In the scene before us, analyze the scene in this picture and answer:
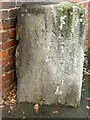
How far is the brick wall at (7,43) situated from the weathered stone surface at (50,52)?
0.42ft

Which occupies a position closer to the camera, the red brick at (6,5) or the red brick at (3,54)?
the red brick at (6,5)

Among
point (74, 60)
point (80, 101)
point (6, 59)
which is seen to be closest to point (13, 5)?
point (6, 59)

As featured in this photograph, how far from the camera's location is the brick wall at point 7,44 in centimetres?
386

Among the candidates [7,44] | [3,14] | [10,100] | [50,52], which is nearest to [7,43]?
[7,44]

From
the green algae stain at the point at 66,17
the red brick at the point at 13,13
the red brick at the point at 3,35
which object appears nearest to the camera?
the green algae stain at the point at 66,17

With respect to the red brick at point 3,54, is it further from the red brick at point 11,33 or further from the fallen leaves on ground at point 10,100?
the fallen leaves on ground at point 10,100

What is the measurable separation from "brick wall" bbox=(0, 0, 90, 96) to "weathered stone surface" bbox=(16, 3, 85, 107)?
0.42 feet

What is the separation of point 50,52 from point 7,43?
54 cm

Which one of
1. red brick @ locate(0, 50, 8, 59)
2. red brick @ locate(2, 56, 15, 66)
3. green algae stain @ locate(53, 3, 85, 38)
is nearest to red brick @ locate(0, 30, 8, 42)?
red brick @ locate(0, 50, 8, 59)

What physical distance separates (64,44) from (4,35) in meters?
0.71

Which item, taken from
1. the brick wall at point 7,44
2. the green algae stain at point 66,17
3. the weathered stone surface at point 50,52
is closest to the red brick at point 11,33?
the brick wall at point 7,44

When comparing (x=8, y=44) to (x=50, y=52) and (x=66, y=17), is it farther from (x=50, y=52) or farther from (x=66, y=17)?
(x=66, y=17)

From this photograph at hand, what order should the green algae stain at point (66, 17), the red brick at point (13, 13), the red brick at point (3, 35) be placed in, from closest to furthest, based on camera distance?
the green algae stain at point (66, 17), the red brick at point (3, 35), the red brick at point (13, 13)

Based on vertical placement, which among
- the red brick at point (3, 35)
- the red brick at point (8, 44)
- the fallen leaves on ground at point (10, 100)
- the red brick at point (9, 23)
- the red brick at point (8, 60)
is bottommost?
the fallen leaves on ground at point (10, 100)
